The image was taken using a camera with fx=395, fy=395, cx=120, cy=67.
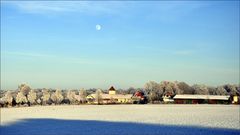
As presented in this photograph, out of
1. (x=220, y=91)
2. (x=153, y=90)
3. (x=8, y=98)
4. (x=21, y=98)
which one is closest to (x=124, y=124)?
(x=8, y=98)

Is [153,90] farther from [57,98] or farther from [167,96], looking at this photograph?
[57,98]

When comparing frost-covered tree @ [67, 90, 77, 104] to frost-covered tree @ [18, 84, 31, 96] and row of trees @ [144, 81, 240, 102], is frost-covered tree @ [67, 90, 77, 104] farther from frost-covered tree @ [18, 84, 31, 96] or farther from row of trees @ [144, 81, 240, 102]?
row of trees @ [144, 81, 240, 102]

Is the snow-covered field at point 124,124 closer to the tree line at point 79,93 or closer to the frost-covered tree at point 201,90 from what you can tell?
the tree line at point 79,93

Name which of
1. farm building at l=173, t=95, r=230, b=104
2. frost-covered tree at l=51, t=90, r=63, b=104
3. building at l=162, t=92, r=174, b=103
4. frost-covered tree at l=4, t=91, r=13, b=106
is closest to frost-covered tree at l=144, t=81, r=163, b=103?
building at l=162, t=92, r=174, b=103

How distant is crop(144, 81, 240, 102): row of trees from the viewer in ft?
542

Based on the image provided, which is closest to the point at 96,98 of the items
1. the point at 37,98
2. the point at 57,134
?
the point at 37,98

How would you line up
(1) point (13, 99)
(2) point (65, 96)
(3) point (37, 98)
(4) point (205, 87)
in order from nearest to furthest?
1. (1) point (13, 99)
2. (3) point (37, 98)
3. (2) point (65, 96)
4. (4) point (205, 87)

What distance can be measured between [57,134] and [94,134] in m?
3.07

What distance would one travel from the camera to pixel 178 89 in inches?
6624

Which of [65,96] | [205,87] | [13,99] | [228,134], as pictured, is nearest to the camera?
[228,134]

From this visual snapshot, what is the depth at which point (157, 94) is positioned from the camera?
538 feet

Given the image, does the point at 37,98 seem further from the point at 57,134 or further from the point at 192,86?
the point at 57,134

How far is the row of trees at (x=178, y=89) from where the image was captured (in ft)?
542

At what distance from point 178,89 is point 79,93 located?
42452 mm
